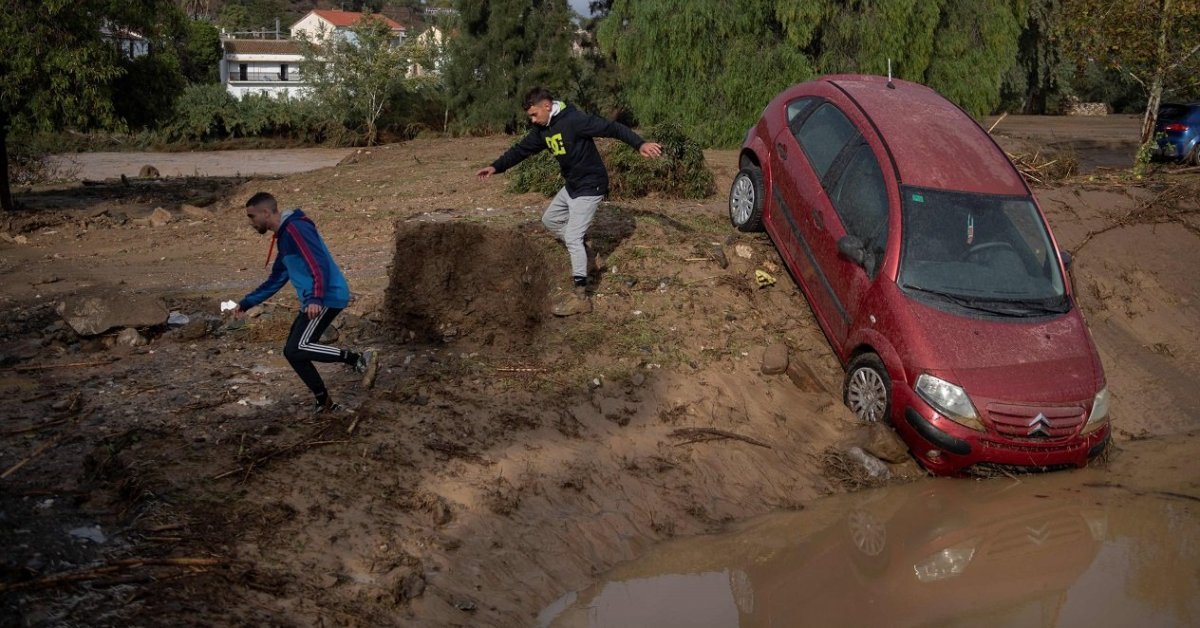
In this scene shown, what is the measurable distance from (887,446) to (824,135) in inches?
125

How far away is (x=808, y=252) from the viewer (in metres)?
8.90

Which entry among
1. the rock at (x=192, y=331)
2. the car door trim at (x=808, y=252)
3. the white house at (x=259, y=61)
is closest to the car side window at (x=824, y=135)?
the car door trim at (x=808, y=252)

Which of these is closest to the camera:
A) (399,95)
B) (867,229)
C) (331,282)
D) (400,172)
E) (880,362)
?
(331,282)

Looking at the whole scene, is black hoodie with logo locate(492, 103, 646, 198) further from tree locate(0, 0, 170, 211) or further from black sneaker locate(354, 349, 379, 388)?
tree locate(0, 0, 170, 211)

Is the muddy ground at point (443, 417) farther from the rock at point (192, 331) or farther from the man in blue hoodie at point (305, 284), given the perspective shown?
the man in blue hoodie at point (305, 284)

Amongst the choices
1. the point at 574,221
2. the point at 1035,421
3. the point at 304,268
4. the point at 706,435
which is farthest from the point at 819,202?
the point at 304,268

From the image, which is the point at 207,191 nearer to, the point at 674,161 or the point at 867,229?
the point at 674,161

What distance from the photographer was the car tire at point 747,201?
10.2m

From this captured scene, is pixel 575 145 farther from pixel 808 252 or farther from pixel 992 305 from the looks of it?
pixel 992 305

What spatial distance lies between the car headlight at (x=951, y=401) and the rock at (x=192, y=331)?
5.53 metres

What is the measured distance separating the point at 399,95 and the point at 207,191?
19.5 metres

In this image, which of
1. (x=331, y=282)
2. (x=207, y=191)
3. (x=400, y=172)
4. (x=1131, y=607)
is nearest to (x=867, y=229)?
(x=1131, y=607)

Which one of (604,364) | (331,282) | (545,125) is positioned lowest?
(604,364)

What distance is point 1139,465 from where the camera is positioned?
805 cm
